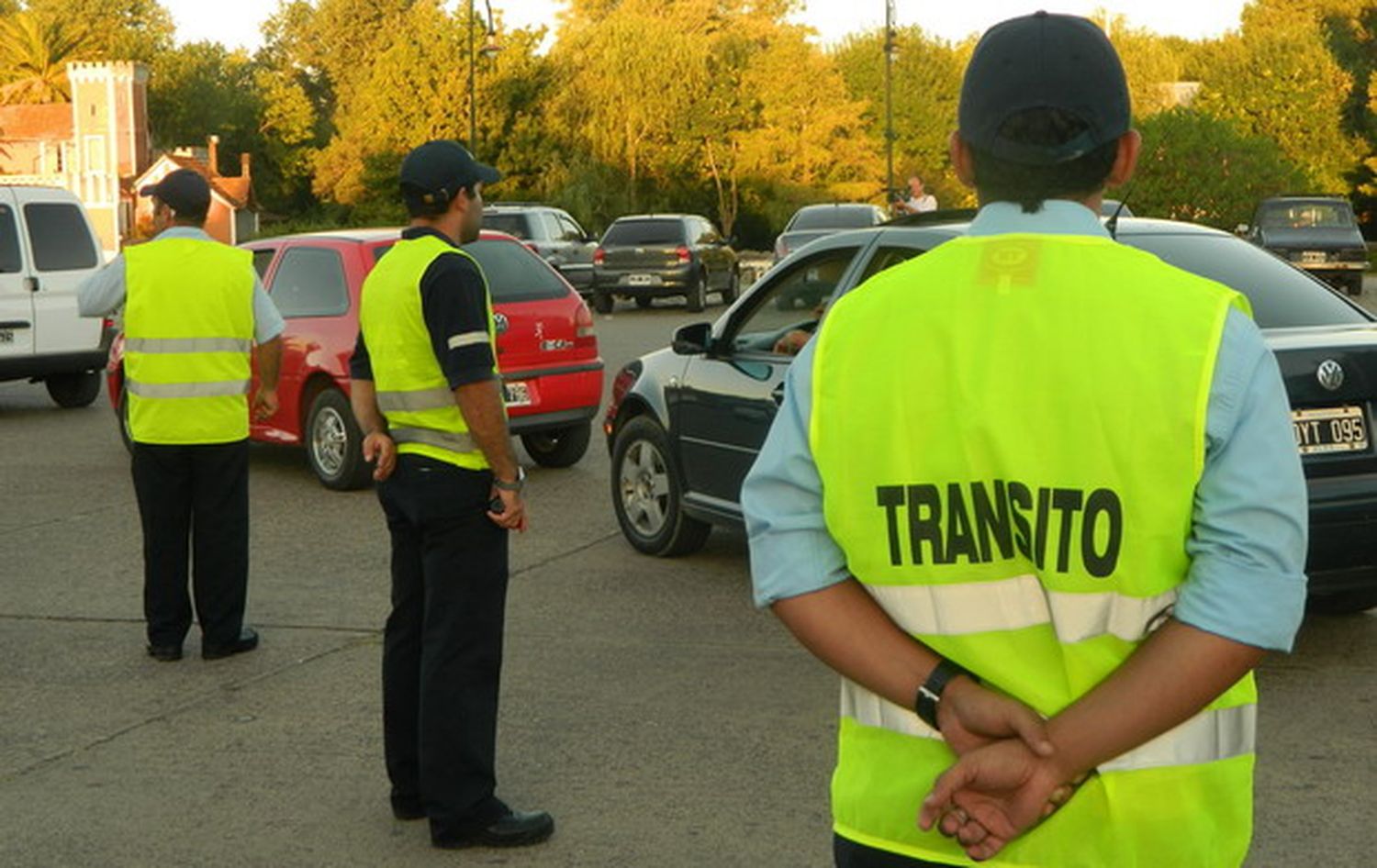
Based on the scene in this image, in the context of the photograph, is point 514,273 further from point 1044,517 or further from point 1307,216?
point 1307,216

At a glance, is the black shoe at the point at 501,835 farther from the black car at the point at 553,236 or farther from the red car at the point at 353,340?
the black car at the point at 553,236

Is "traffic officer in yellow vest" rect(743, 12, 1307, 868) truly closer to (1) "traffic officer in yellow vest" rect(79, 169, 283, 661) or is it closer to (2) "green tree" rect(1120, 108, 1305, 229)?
(1) "traffic officer in yellow vest" rect(79, 169, 283, 661)

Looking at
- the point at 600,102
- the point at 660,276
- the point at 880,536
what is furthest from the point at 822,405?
the point at 600,102

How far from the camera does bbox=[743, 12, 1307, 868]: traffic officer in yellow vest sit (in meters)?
2.09

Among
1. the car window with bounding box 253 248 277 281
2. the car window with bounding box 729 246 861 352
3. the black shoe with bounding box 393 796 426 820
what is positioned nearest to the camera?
the black shoe with bounding box 393 796 426 820

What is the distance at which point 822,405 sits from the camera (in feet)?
7.30

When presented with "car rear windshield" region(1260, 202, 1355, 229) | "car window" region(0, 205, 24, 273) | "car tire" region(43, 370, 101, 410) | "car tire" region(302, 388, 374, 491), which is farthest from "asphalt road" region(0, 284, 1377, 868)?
"car rear windshield" region(1260, 202, 1355, 229)

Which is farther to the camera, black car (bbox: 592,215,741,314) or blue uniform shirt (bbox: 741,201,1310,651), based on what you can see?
black car (bbox: 592,215,741,314)

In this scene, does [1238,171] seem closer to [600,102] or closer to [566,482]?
[600,102]

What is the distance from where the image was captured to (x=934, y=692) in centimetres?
217

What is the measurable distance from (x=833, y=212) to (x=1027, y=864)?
33.2m

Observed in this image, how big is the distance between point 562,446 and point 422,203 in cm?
812

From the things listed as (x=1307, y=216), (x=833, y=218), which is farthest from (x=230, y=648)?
(x=1307, y=216)

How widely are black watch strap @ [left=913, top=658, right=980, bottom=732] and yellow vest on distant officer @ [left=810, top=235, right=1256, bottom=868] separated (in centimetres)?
2
